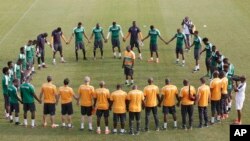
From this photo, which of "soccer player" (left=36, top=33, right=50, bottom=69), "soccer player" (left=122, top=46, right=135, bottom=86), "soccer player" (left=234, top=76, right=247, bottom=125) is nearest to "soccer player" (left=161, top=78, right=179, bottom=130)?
"soccer player" (left=234, top=76, right=247, bottom=125)

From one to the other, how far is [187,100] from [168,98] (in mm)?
724

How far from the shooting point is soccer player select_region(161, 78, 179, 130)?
19922 mm

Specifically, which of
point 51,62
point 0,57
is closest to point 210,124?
point 51,62

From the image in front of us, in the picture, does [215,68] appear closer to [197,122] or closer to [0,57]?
[197,122]

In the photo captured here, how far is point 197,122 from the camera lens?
21.1 m

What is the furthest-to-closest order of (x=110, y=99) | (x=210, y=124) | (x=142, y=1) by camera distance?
(x=142, y=1) < (x=210, y=124) < (x=110, y=99)

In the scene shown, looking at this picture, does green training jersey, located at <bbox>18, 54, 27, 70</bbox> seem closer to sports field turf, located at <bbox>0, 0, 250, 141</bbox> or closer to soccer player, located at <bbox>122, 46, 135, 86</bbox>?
sports field turf, located at <bbox>0, 0, 250, 141</bbox>

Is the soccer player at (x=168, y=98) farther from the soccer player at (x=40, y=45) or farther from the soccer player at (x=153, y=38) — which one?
the soccer player at (x=40, y=45)

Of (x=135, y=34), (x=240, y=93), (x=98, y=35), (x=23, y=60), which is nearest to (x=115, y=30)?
(x=98, y=35)

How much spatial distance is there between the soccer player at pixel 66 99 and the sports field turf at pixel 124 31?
52cm

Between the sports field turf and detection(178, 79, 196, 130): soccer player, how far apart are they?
0.55 m

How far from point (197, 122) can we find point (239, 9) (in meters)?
22.5

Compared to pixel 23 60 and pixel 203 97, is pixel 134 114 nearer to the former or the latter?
pixel 203 97

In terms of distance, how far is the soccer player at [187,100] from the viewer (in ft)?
65.1
